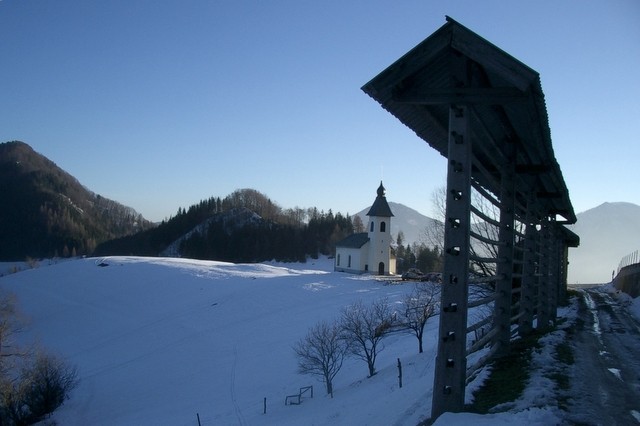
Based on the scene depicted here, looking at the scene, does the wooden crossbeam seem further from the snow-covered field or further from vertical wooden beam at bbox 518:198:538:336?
vertical wooden beam at bbox 518:198:538:336

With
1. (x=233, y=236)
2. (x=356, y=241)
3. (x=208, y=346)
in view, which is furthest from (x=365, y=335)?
(x=233, y=236)

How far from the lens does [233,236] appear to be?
12131cm

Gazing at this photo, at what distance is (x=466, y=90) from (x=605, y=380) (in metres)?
4.89

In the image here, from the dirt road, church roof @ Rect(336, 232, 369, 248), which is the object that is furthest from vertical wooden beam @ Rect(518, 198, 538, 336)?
church roof @ Rect(336, 232, 369, 248)

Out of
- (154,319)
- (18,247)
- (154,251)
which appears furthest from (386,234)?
(18,247)

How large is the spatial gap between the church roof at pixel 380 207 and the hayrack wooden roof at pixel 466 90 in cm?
6410

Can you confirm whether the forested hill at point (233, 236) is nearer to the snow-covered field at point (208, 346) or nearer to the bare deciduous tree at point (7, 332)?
the snow-covered field at point (208, 346)

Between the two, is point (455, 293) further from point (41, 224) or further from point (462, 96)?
point (41, 224)

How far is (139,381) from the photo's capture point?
3061 cm

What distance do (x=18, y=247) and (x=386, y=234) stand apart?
13268 centimetres

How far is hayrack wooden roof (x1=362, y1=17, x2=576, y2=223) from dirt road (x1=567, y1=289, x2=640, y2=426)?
330 centimetres

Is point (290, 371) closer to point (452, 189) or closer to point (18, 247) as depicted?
point (452, 189)

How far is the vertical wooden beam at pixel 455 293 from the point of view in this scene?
568 cm

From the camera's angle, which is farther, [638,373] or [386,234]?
[386,234]
